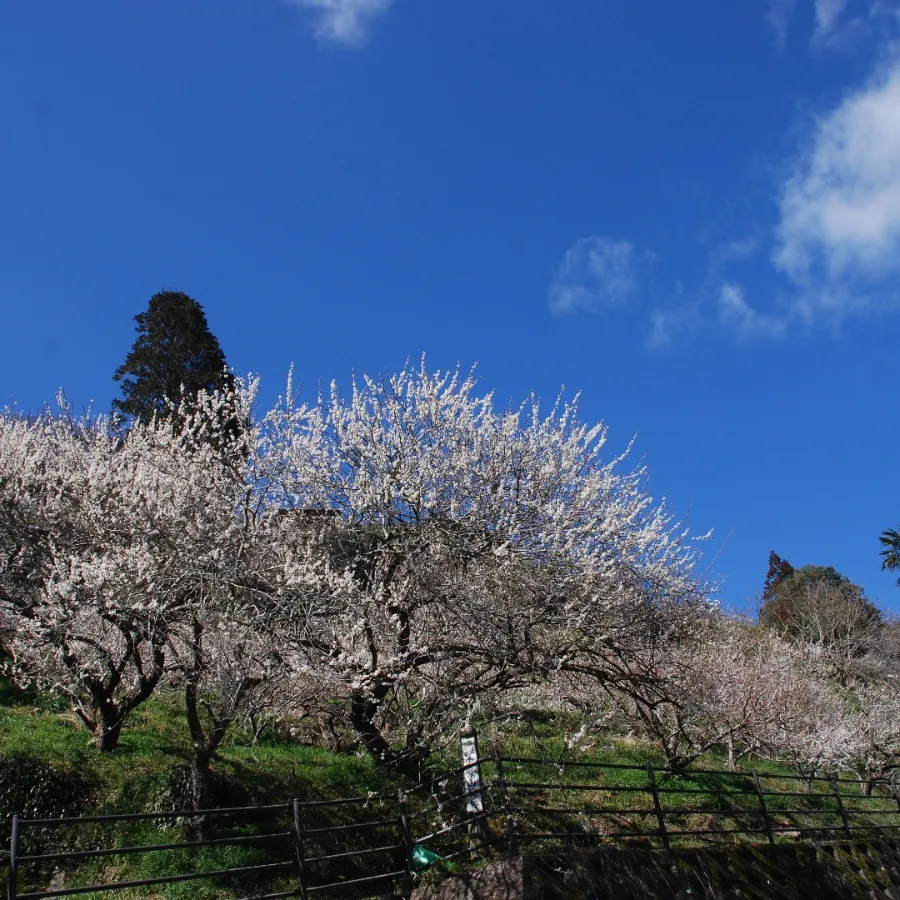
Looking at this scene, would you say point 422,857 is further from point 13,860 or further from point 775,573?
point 775,573

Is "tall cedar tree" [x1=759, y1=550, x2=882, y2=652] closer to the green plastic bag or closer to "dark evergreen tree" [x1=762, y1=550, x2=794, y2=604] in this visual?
"dark evergreen tree" [x1=762, y1=550, x2=794, y2=604]

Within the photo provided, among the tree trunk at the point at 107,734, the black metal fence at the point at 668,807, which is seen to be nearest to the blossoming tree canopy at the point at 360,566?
the tree trunk at the point at 107,734

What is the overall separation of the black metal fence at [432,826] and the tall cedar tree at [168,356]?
64.6ft

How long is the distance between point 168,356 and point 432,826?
74.9 feet

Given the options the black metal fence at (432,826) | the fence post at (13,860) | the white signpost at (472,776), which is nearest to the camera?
the fence post at (13,860)

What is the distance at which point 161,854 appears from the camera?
366 inches

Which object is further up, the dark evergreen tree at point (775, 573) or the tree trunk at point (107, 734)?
the dark evergreen tree at point (775, 573)

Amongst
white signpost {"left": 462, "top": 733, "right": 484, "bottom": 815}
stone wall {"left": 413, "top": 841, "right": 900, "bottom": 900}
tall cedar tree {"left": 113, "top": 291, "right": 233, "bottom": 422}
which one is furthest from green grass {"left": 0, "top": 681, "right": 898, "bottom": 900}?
tall cedar tree {"left": 113, "top": 291, "right": 233, "bottom": 422}

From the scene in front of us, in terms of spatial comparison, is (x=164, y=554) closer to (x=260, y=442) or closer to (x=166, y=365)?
(x=260, y=442)

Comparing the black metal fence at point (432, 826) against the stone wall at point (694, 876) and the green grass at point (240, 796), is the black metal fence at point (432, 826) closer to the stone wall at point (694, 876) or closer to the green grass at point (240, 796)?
the green grass at point (240, 796)

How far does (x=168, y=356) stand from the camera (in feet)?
94.6

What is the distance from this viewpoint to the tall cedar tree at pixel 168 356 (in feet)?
92.1

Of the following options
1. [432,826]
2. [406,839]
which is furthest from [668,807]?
[406,839]

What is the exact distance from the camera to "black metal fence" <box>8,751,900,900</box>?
791cm
